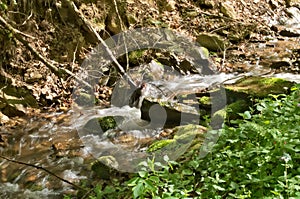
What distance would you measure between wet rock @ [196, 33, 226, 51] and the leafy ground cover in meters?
5.93

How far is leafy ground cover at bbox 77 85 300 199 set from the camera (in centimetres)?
211

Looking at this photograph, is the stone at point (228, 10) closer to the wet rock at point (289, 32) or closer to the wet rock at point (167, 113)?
the wet rock at point (289, 32)

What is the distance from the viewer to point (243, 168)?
2.43 metres

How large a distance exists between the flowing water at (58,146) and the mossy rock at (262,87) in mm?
1428

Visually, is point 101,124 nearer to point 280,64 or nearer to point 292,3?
point 280,64

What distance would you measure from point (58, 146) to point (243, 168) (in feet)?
11.9

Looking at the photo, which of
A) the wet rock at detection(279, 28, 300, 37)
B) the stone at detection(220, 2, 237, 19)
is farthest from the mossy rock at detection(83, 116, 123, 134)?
the wet rock at detection(279, 28, 300, 37)

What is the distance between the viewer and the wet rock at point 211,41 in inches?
348

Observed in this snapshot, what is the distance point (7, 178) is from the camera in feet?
15.1

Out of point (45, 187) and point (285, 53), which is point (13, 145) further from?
point (285, 53)

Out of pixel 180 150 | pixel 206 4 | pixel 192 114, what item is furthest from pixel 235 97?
pixel 206 4

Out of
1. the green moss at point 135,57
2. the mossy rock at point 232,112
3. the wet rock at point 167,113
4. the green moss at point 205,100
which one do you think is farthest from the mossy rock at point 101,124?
the mossy rock at point 232,112

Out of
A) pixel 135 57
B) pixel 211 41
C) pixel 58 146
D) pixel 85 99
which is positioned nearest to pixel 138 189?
pixel 58 146

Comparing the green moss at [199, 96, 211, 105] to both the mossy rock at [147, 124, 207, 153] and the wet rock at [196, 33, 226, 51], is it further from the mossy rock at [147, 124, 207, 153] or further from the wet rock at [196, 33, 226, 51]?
the wet rock at [196, 33, 226, 51]
